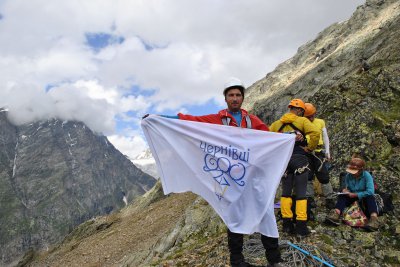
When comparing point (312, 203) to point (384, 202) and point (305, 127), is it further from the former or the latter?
point (305, 127)

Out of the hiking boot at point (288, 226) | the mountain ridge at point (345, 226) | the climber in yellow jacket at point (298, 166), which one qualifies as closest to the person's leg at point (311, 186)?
the mountain ridge at point (345, 226)

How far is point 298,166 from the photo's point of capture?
10172 millimetres

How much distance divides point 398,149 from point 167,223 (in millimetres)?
20838

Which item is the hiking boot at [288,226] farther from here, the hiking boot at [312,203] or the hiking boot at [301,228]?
the hiking boot at [312,203]

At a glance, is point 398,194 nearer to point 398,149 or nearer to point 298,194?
point 398,149

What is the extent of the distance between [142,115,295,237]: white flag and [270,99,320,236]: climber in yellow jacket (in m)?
1.44

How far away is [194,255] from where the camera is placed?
12.0 m

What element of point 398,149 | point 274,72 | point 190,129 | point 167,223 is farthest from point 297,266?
point 274,72

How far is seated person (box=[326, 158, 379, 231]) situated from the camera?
35.8 feet

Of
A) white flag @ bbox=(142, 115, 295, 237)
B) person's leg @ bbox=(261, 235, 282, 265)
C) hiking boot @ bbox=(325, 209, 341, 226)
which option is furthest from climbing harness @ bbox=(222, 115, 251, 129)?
hiking boot @ bbox=(325, 209, 341, 226)

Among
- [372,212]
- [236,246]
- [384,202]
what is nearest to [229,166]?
[236,246]

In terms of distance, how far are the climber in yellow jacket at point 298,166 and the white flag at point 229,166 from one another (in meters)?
1.44

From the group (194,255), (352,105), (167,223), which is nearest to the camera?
(194,255)

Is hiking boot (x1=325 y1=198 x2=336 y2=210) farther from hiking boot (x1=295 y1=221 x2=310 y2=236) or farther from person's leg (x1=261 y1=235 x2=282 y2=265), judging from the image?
person's leg (x1=261 y1=235 x2=282 y2=265)
